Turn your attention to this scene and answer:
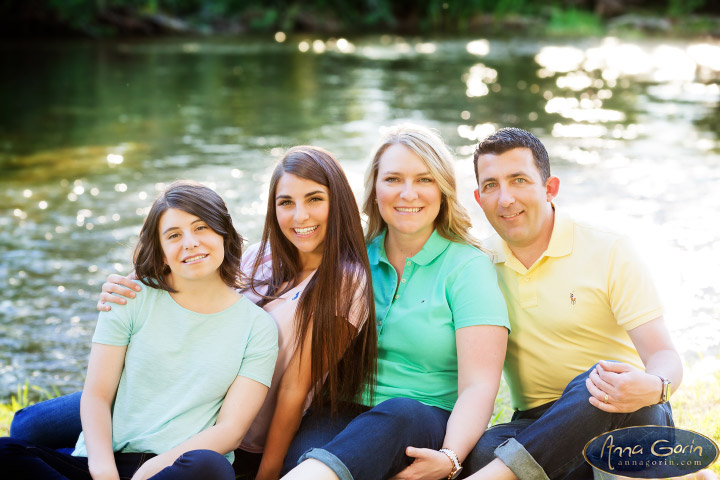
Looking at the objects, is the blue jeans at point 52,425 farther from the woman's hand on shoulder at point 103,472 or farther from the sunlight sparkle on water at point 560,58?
the sunlight sparkle on water at point 560,58

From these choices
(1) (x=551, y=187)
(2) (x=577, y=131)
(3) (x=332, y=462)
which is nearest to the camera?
(3) (x=332, y=462)

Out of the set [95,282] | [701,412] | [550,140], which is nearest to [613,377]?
[701,412]

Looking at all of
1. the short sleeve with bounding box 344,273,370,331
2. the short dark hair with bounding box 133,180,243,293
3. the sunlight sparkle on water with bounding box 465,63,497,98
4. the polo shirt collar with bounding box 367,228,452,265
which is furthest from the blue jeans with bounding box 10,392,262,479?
the sunlight sparkle on water with bounding box 465,63,497,98

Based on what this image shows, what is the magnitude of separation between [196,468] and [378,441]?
0.57m

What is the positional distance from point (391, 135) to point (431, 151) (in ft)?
0.60

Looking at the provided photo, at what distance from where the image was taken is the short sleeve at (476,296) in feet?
9.25

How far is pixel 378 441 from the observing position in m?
2.60

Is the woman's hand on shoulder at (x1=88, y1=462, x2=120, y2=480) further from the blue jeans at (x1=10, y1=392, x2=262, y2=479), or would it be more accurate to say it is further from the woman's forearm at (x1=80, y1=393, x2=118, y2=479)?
the blue jeans at (x1=10, y1=392, x2=262, y2=479)

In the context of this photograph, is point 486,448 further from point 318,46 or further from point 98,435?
point 318,46

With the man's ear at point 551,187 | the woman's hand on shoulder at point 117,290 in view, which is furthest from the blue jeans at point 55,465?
the man's ear at point 551,187

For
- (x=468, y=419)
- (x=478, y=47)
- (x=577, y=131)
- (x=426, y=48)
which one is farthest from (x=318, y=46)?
(x=468, y=419)

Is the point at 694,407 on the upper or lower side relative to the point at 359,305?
lower

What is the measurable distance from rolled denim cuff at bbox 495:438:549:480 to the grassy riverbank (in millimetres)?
985

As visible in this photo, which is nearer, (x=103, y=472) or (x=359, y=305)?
(x=103, y=472)
